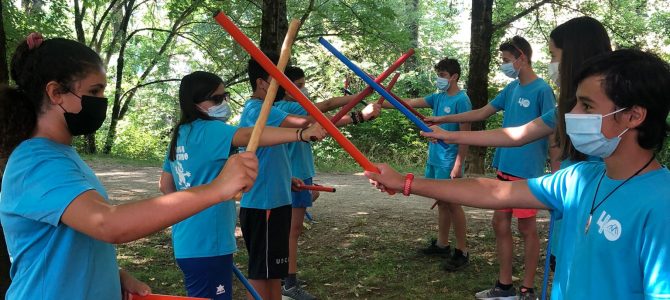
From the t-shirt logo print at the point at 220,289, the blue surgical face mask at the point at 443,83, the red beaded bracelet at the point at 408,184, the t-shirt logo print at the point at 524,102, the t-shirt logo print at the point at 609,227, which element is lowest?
the t-shirt logo print at the point at 220,289

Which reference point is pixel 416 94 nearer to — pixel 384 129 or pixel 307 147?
pixel 384 129

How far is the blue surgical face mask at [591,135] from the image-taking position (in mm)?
1985

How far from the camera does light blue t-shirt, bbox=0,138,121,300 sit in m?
1.76

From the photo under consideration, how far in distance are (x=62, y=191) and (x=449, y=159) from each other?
4.68 meters

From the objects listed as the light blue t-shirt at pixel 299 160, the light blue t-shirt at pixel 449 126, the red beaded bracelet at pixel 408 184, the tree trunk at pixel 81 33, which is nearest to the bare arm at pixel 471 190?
the red beaded bracelet at pixel 408 184

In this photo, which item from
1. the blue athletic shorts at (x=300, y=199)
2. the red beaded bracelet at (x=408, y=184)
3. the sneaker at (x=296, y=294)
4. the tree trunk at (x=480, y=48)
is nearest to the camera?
the red beaded bracelet at (x=408, y=184)

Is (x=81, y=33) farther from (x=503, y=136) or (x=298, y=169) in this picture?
(x=503, y=136)

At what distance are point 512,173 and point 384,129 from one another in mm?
13766

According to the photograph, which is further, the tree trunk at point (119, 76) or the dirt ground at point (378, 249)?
the tree trunk at point (119, 76)

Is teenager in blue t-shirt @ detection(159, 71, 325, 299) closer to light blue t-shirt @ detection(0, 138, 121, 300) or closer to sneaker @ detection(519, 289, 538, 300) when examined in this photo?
light blue t-shirt @ detection(0, 138, 121, 300)

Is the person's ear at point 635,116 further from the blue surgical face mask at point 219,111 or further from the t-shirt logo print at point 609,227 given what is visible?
the blue surgical face mask at point 219,111

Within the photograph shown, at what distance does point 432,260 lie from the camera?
6.03 meters

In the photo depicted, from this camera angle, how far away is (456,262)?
18.6 feet

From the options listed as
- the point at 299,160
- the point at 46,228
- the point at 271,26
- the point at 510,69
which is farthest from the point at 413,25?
the point at 46,228
